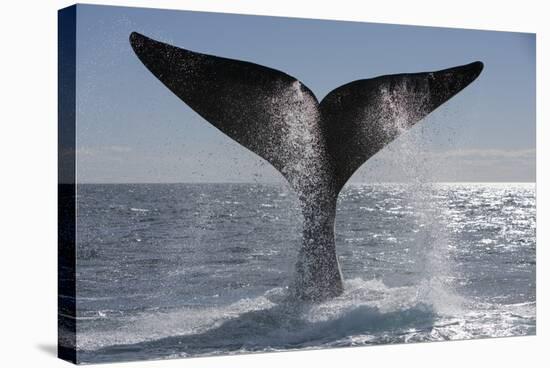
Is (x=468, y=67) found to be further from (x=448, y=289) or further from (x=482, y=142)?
(x=448, y=289)

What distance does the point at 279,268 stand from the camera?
1719 centimetres

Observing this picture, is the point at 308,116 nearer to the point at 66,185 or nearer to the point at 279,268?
the point at 279,268

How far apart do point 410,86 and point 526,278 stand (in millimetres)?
3402

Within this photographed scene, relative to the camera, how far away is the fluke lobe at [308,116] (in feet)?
53.9

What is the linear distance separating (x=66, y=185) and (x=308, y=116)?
3279 mm

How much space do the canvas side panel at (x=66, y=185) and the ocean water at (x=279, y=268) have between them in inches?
5.8

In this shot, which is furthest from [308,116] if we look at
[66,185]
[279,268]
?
[66,185]

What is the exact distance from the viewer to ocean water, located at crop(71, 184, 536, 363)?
631 inches

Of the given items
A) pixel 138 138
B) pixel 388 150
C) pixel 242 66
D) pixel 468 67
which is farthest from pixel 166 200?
pixel 468 67

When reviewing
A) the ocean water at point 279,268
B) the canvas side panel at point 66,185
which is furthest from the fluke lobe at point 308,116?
the canvas side panel at point 66,185

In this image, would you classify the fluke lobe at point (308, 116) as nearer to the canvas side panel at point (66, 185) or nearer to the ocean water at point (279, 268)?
the ocean water at point (279, 268)

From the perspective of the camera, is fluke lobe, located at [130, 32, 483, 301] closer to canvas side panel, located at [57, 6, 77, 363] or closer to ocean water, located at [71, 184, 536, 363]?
ocean water, located at [71, 184, 536, 363]

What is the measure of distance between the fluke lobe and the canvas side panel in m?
0.80

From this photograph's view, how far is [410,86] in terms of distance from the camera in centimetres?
1805
